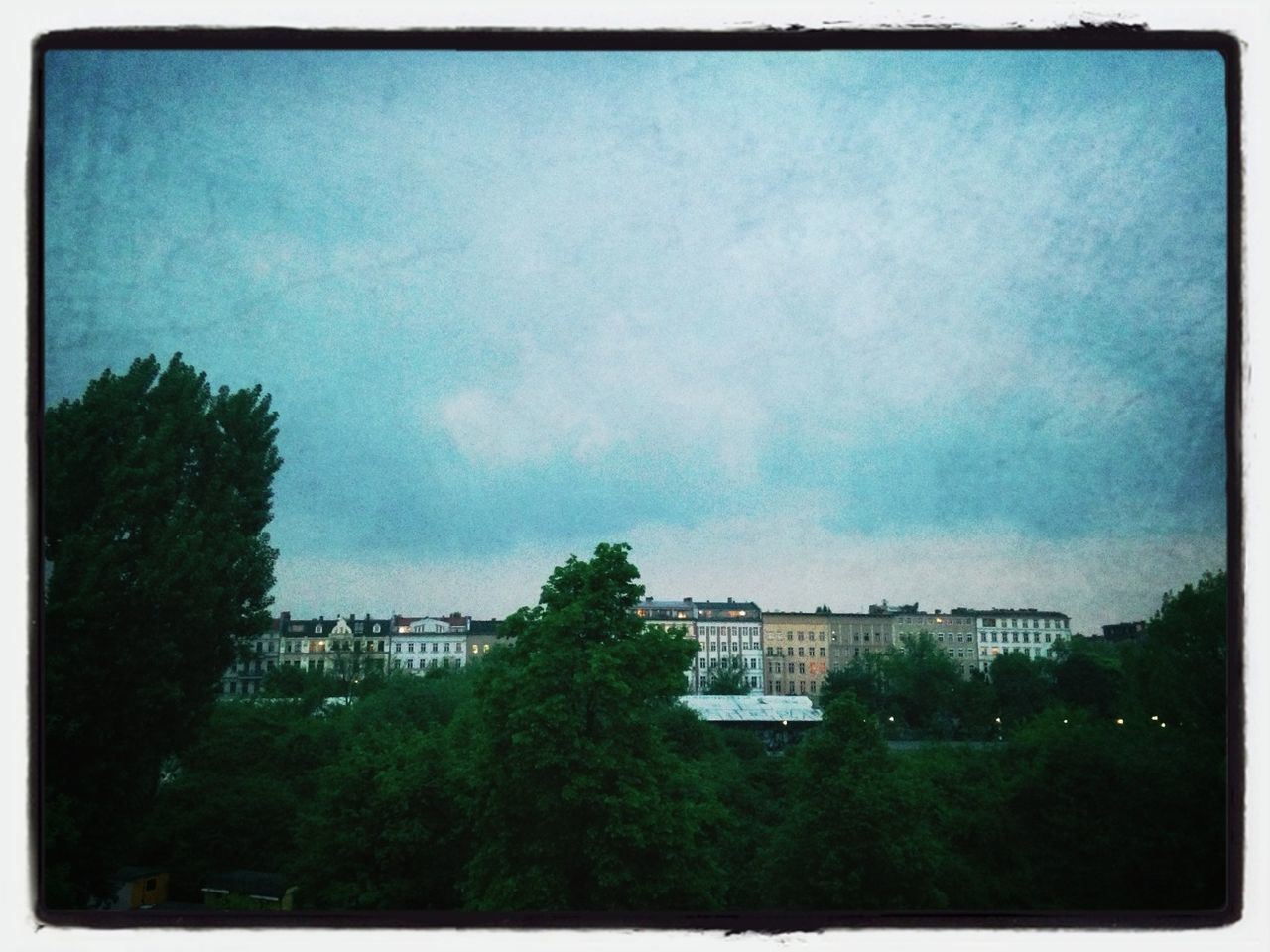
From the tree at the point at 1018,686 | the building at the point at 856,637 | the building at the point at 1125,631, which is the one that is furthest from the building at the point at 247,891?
the building at the point at 1125,631

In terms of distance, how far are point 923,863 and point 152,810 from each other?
179 inches

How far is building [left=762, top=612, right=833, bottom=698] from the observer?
19.2 feet

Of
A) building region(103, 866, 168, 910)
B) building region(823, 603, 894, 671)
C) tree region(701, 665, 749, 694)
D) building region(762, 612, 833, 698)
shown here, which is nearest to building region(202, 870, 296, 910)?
building region(103, 866, 168, 910)

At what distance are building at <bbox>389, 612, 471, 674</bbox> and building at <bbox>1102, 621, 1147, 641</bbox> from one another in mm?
3812

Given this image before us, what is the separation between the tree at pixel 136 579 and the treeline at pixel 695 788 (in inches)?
13.7

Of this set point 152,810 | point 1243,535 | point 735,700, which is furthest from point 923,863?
point 152,810

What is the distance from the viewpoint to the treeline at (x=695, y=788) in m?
5.15

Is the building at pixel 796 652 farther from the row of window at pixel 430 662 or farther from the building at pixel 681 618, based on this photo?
the row of window at pixel 430 662

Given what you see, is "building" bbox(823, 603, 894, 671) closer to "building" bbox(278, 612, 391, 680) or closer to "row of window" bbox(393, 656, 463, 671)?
"row of window" bbox(393, 656, 463, 671)

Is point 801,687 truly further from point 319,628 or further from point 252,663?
point 252,663
